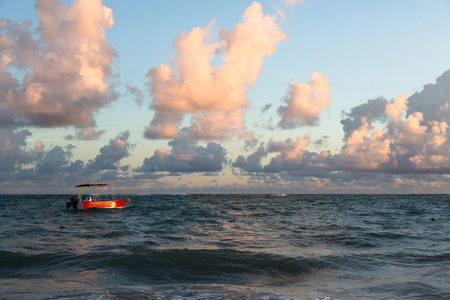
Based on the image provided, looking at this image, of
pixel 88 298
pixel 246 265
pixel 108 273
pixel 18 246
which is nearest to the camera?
pixel 88 298

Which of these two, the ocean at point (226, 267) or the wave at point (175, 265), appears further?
the wave at point (175, 265)

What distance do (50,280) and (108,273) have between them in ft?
7.12

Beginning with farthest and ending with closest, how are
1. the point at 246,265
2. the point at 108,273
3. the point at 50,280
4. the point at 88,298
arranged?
1. the point at 246,265
2. the point at 108,273
3. the point at 50,280
4. the point at 88,298

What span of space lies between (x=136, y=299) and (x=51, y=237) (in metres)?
18.2

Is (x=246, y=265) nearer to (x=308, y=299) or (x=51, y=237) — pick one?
(x=308, y=299)

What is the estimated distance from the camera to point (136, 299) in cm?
1032

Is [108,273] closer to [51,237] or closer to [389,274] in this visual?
[389,274]

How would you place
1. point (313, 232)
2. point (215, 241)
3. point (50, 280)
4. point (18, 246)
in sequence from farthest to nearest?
point (313, 232)
point (215, 241)
point (18, 246)
point (50, 280)

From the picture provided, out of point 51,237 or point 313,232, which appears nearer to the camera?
point 51,237

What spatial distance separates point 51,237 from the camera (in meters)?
25.4

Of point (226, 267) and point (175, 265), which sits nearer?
point (226, 267)

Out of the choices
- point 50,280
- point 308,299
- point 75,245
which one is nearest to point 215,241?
point 75,245

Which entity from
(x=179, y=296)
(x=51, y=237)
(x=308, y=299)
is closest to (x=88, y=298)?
(x=179, y=296)

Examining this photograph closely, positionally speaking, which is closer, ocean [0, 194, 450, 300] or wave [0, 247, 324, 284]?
ocean [0, 194, 450, 300]
